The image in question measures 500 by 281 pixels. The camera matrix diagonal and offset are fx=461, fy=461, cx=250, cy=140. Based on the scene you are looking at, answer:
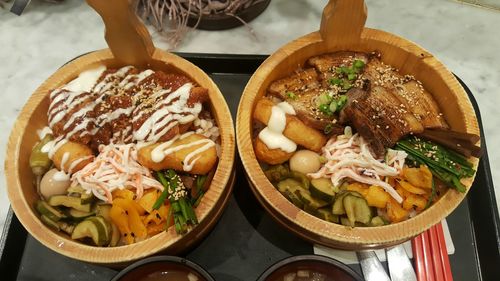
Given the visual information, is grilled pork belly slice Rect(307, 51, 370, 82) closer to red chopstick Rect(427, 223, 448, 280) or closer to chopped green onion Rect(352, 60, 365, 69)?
chopped green onion Rect(352, 60, 365, 69)

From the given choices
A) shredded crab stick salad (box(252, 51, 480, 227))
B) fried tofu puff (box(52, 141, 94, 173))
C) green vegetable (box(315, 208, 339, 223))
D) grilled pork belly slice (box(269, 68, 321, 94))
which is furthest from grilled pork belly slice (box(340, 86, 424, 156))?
fried tofu puff (box(52, 141, 94, 173))

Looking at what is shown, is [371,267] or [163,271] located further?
[371,267]

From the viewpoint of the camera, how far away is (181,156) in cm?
192

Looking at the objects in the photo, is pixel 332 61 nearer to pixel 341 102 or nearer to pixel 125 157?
pixel 341 102

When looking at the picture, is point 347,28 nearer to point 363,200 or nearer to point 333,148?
point 333,148

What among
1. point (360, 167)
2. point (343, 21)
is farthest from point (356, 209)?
point (343, 21)

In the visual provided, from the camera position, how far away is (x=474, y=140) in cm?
190

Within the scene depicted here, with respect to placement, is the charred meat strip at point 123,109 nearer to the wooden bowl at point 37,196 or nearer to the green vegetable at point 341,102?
the wooden bowl at point 37,196

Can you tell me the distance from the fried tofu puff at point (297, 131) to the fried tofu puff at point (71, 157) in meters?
0.77

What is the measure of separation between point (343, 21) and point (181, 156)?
3.11 feet

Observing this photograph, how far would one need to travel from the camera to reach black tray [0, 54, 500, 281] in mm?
2039

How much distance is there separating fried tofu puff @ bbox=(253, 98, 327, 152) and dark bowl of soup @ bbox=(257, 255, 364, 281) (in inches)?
20.1

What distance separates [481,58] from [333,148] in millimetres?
1338

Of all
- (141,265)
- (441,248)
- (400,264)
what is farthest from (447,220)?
(141,265)
